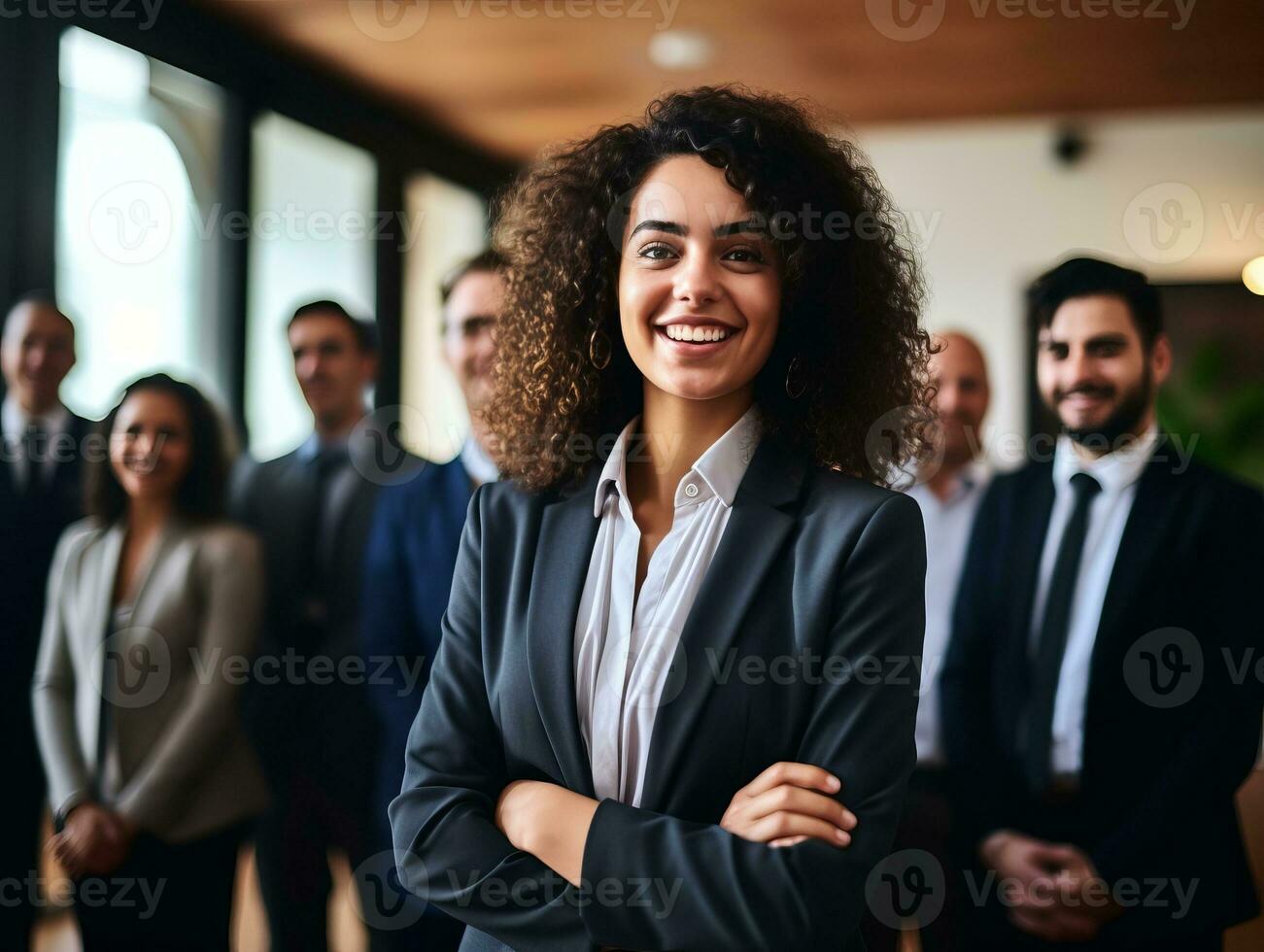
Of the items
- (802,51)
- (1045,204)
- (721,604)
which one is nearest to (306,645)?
(721,604)

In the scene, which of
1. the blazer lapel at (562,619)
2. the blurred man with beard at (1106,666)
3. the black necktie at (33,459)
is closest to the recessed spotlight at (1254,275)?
the blurred man with beard at (1106,666)

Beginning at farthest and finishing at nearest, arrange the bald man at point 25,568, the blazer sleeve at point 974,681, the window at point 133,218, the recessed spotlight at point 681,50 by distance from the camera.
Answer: the recessed spotlight at point 681,50 < the window at point 133,218 < the bald man at point 25,568 < the blazer sleeve at point 974,681

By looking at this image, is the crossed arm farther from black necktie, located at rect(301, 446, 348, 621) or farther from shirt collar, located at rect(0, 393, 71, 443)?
shirt collar, located at rect(0, 393, 71, 443)

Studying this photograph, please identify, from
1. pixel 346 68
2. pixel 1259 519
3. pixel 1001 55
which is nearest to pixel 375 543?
pixel 1259 519

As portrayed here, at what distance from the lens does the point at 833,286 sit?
4.75ft

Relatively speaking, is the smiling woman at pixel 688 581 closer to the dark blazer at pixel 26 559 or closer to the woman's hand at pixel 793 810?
the woman's hand at pixel 793 810

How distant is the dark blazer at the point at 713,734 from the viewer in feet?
3.84

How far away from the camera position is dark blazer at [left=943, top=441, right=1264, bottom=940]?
227 cm

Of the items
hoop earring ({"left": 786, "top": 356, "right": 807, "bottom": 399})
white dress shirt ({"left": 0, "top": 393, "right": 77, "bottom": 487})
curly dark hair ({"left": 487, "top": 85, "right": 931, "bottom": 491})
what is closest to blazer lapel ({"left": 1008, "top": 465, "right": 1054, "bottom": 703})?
curly dark hair ({"left": 487, "top": 85, "right": 931, "bottom": 491})

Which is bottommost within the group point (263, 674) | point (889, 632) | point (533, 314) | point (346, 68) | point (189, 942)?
point (189, 942)

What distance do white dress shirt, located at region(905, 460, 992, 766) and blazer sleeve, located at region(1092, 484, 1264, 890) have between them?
0.60 metres

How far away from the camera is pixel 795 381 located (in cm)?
143

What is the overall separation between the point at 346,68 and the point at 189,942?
11.3ft

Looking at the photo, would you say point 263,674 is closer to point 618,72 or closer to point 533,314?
point 533,314
